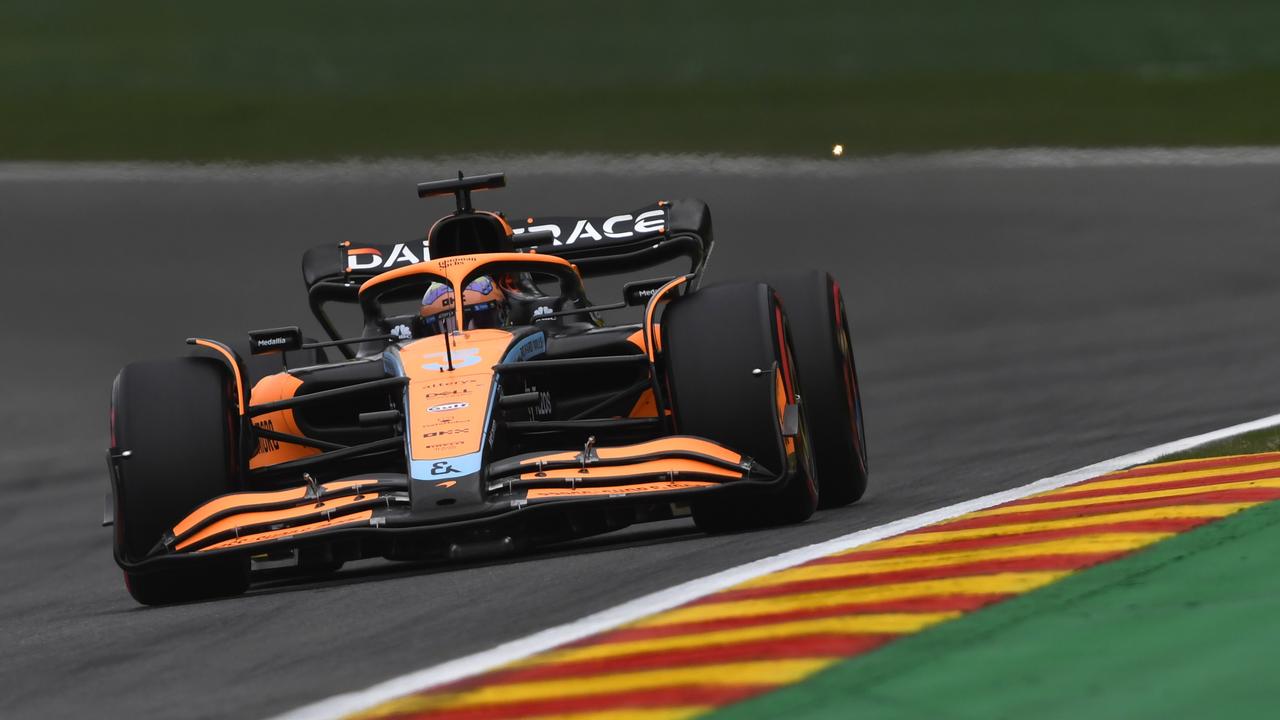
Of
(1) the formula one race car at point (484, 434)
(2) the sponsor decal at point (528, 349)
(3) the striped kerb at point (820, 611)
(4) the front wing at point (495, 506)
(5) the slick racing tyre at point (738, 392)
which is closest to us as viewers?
(3) the striped kerb at point (820, 611)

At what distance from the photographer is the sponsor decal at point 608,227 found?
35.3ft

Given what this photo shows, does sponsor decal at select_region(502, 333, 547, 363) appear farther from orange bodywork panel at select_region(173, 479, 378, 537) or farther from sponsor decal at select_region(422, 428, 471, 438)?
orange bodywork panel at select_region(173, 479, 378, 537)

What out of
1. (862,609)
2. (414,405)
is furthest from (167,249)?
(862,609)

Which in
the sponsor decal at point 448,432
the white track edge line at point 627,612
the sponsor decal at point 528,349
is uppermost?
the sponsor decal at point 528,349

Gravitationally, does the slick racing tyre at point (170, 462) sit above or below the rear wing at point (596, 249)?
below

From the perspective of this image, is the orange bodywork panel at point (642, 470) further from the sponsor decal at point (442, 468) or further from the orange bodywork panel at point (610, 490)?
the sponsor decal at point (442, 468)

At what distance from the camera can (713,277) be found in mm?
16969

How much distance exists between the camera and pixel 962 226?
18.1 meters

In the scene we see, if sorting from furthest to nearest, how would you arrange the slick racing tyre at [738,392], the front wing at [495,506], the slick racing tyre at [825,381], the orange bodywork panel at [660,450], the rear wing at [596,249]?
the rear wing at [596,249], the slick racing tyre at [825,381], the slick racing tyre at [738,392], the orange bodywork panel at [660,450], the front wing at [495,506]

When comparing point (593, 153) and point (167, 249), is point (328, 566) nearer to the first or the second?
point (167, 249)

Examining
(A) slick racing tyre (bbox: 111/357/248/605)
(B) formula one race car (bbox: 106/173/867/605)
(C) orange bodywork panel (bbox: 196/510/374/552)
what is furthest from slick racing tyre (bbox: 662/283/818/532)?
(A) slick racing tyre (bbox: 111/357/248/605)

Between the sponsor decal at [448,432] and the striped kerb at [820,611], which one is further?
the sponsor decal at [448,432]

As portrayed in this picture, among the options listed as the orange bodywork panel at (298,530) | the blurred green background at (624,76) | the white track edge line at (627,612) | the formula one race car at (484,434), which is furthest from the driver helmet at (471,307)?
the blurred green background at (624,76)

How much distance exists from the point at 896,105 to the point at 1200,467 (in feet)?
50.4
